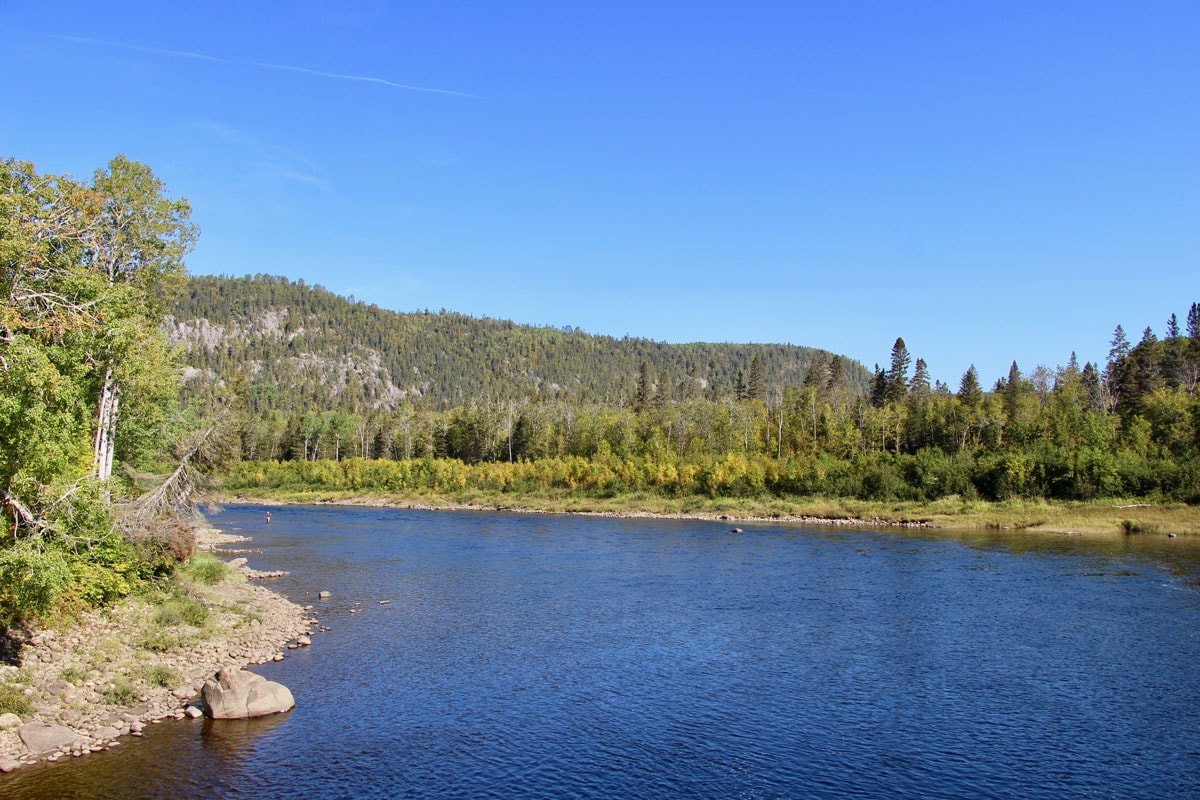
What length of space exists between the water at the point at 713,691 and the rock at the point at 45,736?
0.92m

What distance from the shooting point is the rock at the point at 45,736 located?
18188mm

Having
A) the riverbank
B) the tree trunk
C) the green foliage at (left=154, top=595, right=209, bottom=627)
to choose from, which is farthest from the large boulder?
the riverbank

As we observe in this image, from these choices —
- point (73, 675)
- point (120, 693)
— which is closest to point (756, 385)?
point (120, 693)

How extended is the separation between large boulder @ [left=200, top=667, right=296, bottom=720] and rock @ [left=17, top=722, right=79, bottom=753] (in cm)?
306

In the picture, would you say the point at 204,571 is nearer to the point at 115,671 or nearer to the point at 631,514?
the point at 115,671

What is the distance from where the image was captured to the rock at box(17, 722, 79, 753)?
18.2 meters

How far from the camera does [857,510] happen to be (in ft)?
277

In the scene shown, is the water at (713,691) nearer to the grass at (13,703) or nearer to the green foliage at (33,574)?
the grass at (13,703)

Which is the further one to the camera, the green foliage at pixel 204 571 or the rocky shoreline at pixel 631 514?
the rocky shoreline at pixel 631 514

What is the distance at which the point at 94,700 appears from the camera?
68.9ft

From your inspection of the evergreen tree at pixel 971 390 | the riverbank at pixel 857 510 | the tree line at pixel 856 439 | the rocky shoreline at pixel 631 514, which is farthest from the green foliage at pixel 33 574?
the evergreen tree at pixel 971 390

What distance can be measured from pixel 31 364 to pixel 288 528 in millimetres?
59311

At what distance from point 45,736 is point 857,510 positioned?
76896 mm

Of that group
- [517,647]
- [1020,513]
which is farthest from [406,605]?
[1020,513]
